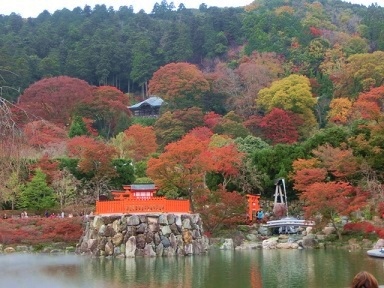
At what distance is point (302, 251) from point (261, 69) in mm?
32137

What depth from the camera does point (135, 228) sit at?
25.7m

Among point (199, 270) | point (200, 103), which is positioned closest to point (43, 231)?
point (199, 270)

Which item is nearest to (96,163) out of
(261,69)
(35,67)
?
(261,69)

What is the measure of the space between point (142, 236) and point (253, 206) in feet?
31.0

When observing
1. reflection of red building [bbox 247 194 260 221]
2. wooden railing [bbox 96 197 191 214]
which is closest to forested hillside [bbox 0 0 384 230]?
reflection of red building [bbox 247 194 260 221]

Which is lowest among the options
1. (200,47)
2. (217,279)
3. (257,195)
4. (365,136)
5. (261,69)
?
(217,279)

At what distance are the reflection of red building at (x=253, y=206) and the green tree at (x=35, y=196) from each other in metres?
8.97

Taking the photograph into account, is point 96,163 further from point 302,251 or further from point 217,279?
point 217,279

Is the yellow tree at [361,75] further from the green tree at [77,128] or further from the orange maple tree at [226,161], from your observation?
the green tree at [77,128]

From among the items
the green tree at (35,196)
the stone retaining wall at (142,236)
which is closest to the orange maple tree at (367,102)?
the green tree at (35,196)

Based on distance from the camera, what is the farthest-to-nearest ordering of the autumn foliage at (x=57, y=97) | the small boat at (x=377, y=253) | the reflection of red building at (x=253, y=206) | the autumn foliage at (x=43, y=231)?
the autumn foliage at (x=57, y=97), the reflection of red building at (x=253, y=206), the autumn foliage at (x=43, y=231), the small boat at (x=377, y=253)

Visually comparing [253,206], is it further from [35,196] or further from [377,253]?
[377,253]

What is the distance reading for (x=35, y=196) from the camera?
3403 centimetres

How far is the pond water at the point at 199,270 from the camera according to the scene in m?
17.9
